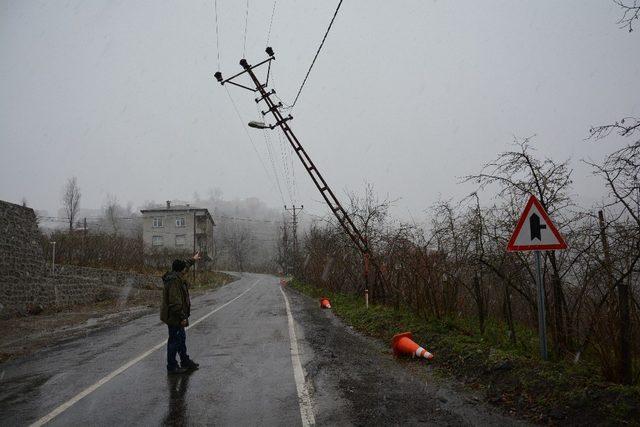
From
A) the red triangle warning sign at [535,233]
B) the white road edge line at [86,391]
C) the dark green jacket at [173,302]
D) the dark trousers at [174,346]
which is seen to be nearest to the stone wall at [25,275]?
the white road edge line at [86,391]

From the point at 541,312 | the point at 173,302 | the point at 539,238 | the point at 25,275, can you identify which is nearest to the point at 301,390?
the point at 173,302

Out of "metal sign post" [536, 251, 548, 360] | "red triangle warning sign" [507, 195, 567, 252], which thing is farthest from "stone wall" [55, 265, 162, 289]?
"metal sign post" [536, 251, 548, 360]

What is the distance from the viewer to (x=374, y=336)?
10.3 metres

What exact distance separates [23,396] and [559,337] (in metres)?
7.39

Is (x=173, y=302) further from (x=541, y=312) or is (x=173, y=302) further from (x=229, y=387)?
(x=541, y=312)

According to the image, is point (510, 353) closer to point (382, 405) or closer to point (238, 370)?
point (382, 405)

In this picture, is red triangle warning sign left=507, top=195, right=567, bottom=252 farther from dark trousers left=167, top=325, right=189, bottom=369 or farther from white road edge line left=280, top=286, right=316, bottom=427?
dark trousers left=167, top=325, right=189, bottom=369

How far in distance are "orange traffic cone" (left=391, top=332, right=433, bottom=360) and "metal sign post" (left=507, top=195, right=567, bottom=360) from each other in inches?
82.7

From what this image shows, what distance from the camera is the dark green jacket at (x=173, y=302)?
22.8 ft

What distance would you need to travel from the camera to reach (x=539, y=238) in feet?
19.1

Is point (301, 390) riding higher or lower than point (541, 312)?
Result: lower

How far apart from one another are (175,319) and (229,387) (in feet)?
5.39

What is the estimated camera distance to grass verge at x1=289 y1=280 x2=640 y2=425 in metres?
4.38

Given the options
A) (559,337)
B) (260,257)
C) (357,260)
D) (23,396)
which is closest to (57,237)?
(357,260)
